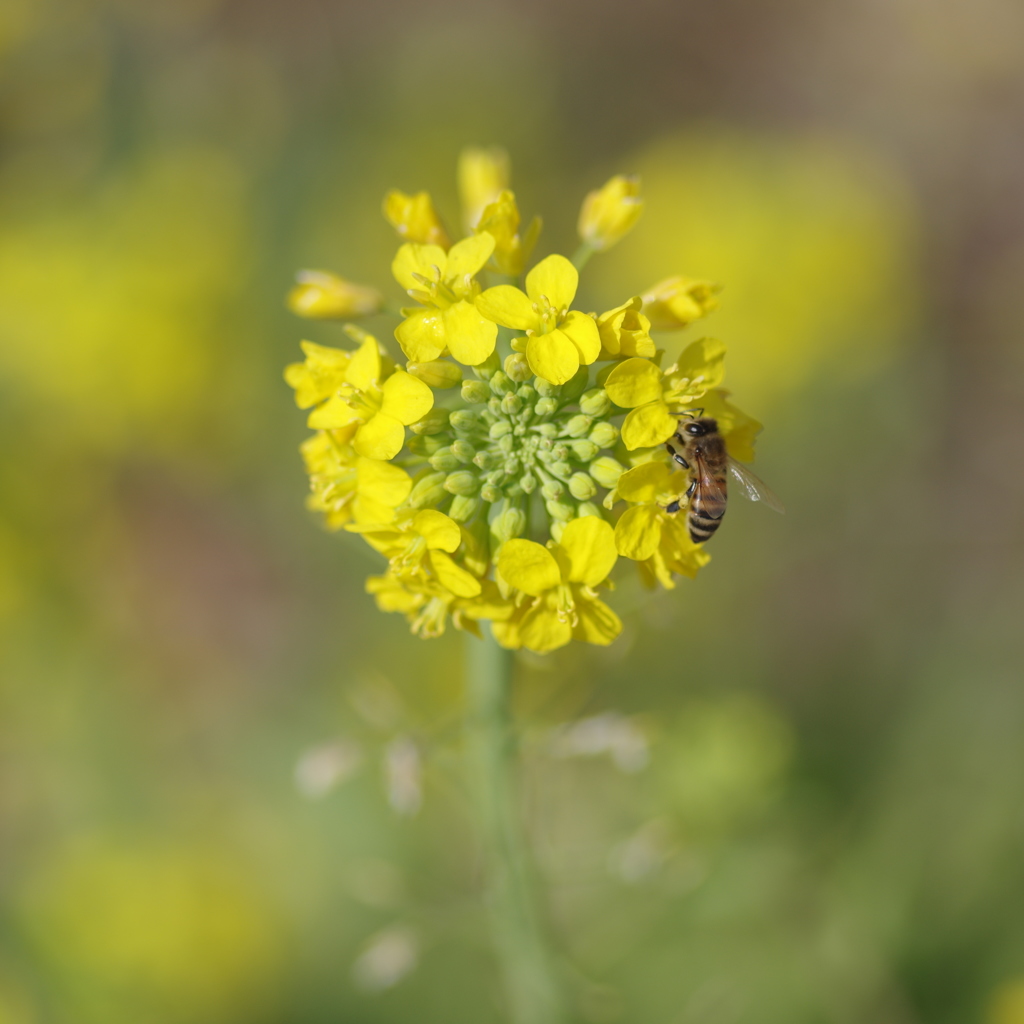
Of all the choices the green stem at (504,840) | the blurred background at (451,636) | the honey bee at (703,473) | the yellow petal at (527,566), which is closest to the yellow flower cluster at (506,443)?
the yellow petal at (527,566)

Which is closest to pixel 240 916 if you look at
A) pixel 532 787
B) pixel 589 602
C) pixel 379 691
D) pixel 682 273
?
pixel 532 787

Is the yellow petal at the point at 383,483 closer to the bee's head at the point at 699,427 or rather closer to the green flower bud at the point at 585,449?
the green flower bud at the point at 585,449

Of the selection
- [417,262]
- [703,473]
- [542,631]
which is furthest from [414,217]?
[542,631]

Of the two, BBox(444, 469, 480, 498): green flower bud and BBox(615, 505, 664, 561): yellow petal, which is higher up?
BBox(444, 469, 480, 498): green flower bud

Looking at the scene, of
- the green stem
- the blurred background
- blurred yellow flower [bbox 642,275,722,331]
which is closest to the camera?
blurred yellow flower [bbox 642,275,722,331]

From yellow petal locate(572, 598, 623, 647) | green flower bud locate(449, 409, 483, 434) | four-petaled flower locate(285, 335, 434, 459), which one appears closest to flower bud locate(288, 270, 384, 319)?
four-petaled flower locate(285, 335, 434, 459)

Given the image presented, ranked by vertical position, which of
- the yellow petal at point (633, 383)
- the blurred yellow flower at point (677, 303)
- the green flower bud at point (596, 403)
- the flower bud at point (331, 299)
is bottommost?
the yellow petal at point (633, 383)

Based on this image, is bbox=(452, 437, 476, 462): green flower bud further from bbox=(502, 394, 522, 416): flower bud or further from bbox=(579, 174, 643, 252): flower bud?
bbox=(579, 174, 643, 252): flower bud
